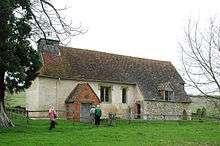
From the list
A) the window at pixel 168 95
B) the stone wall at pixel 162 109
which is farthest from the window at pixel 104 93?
the window at pixel 168 95

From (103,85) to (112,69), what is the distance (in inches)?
132

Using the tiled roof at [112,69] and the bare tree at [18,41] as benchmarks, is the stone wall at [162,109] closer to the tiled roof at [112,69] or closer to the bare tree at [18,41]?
the tiled roof at [112,69]

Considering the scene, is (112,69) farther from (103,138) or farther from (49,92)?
(103,138)

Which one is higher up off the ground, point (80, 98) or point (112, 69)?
point (112, 69)

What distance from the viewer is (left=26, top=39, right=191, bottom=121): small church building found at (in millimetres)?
52688

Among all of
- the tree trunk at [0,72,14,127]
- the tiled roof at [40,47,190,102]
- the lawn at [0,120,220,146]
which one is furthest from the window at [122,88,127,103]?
the tree trunk at [0,72,14,127]

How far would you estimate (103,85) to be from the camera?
57875 millimetres

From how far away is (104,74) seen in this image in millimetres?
58312

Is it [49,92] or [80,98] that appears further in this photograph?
[49,92]

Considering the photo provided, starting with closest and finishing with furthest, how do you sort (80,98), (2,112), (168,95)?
(2,112) < (80,98) < (168,95)

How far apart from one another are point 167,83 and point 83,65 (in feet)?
43.1

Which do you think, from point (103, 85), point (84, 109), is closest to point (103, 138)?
point (84, 109)

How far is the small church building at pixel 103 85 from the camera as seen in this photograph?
173ft

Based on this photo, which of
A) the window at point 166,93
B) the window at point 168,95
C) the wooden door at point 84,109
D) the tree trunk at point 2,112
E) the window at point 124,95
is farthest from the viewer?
the window at point 168,95
